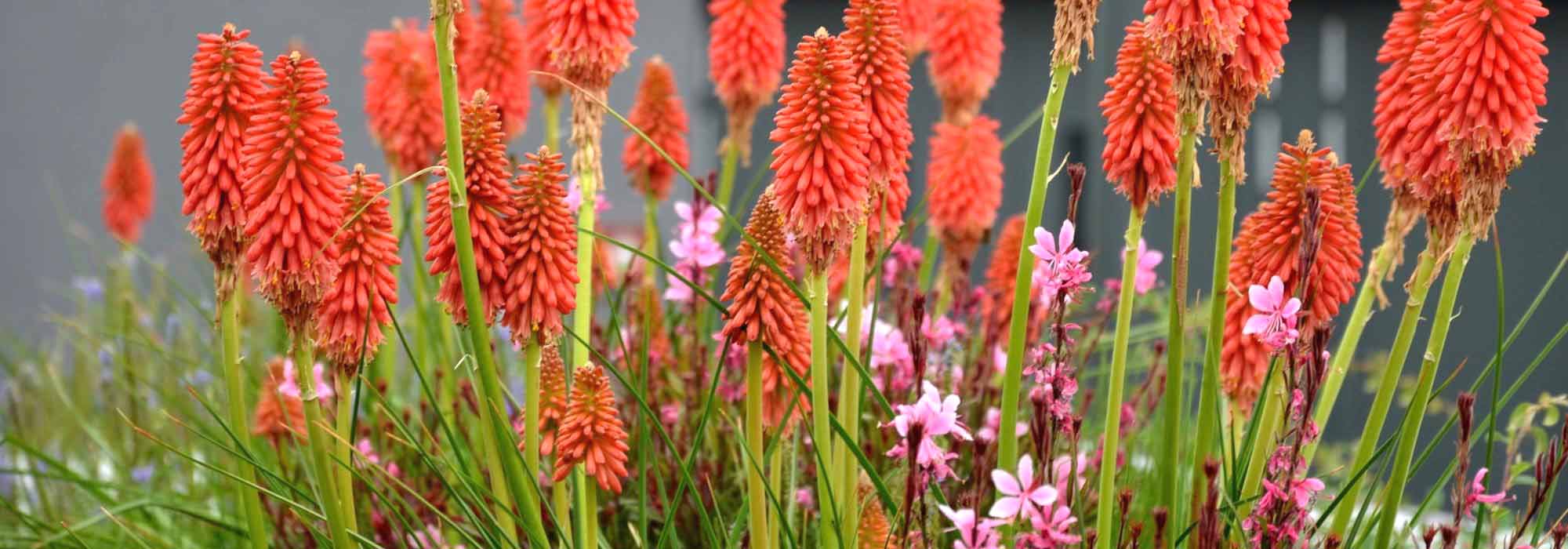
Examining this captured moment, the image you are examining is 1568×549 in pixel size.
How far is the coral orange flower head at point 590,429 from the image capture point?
188 cm

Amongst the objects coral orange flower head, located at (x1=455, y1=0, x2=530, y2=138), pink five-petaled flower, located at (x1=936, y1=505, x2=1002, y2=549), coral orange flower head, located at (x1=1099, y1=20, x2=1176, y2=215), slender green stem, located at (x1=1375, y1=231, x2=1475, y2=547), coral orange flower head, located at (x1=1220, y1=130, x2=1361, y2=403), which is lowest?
pink five-petaled flower, located at (x1=936, y1=505, x2=1002, y2=549)

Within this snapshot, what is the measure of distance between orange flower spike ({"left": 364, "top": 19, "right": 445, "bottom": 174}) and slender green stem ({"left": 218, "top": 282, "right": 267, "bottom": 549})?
4.95ft

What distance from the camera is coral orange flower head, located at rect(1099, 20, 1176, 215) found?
1.93 m

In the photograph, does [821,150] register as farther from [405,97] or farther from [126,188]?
[126,188]

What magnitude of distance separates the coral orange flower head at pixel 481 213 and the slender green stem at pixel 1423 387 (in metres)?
1.12

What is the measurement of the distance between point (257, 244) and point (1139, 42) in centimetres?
114

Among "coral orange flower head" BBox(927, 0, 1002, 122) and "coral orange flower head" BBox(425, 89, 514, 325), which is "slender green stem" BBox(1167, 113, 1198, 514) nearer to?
"coral orange flower head" BBox(425, 89, 514, 325)

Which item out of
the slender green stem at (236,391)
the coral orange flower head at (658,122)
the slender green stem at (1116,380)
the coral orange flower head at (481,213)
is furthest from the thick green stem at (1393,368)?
the coral orange flower head at (658,122)

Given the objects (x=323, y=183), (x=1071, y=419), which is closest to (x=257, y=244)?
(x=323, y=183)

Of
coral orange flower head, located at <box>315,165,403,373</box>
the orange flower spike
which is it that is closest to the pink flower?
coral orange flower head, located at <box>315,165,403,373</box>

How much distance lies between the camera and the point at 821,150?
1.78 m

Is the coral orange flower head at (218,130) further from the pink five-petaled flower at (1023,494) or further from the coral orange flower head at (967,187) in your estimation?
the coral orange flower head at (967,187)

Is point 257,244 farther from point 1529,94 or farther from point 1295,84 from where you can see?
point 1295,84

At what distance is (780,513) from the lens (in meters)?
1.79
